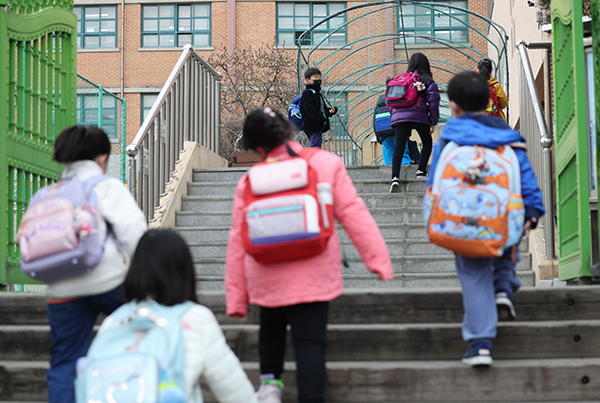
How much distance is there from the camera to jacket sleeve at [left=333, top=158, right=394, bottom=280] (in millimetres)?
3277

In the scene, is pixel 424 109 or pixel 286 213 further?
pixel 424 109

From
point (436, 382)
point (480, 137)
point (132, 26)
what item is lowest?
point (436, 382)

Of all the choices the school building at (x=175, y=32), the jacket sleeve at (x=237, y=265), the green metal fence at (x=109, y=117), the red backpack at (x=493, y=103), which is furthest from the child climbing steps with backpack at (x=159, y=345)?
the school building at (x=175, y=32)

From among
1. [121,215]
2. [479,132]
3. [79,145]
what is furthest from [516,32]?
[121,215]

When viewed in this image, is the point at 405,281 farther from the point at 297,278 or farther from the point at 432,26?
the point at 432,26

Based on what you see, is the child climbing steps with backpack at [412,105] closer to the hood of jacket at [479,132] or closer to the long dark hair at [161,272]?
the hood of jacket at [479,132]

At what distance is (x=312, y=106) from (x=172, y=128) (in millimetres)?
1642

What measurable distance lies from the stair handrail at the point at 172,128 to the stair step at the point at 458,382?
335cm

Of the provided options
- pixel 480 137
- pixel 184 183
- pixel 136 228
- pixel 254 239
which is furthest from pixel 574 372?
pixel 184 183

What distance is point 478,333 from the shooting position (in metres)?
3.64

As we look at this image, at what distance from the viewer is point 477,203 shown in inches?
140

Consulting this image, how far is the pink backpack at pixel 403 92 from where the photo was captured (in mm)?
7332

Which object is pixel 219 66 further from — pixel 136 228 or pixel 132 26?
pixel 136 228

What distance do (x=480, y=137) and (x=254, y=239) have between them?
4.10 ft
